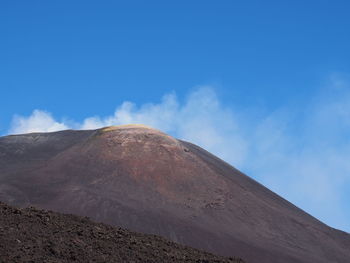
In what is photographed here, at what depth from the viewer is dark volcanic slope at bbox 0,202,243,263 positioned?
15.5m

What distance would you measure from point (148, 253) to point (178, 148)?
206 ft

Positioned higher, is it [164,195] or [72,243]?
[164,195]

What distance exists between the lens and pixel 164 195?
216 ft

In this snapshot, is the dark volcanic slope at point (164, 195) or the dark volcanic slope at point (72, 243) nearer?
the dark volcanic slope at point (72, 243)

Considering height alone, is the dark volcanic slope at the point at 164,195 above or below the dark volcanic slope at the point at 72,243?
above

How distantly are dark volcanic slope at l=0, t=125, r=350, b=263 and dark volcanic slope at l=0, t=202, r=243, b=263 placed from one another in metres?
34.9

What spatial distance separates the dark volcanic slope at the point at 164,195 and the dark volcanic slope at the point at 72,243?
34.9 m

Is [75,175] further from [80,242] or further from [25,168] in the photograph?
[80,242]

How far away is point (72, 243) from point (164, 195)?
4954 centimetres

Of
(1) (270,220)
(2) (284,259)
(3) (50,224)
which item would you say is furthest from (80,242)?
(1) (270,220)

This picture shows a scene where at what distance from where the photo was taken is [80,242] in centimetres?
1672

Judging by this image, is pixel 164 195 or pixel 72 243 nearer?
pixel 72 243

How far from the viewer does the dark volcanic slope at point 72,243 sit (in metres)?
15.5

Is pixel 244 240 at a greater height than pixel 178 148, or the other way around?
pixel 178 148
